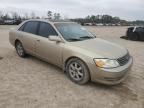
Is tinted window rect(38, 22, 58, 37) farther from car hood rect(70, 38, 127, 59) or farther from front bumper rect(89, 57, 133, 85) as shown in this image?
front bumper rect(89, 57, 133, 85)

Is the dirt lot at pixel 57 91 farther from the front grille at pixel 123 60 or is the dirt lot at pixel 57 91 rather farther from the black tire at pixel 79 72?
the front grille at pixel 123 60

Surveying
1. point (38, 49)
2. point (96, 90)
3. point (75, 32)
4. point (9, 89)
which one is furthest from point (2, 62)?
point (96, 90)

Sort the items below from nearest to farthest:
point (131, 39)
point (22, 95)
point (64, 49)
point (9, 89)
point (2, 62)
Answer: point (22, 95)
point (9, 89)
point (64, 49)
point (2, 62)
point (131, 39)

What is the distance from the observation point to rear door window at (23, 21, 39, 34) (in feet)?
20.3

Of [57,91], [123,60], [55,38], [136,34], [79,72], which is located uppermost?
[55,38]

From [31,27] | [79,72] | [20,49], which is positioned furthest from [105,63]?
[20,49]

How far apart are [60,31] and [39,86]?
64.8 inches

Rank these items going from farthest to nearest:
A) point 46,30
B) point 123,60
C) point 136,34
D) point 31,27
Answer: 1. point 136,34
2. point 31,27
3. point 46,30
4. point 123,60

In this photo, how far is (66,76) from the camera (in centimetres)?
529

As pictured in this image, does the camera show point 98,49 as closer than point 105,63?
No

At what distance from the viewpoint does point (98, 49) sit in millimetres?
4695

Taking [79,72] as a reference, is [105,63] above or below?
above

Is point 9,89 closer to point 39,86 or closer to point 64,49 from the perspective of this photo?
point 39,86

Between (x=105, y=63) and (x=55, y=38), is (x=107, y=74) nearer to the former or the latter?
(x=105, y=63)
